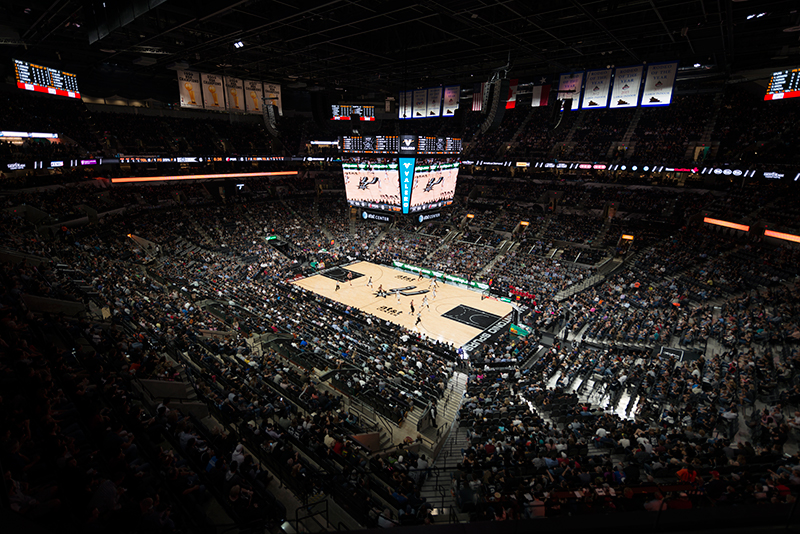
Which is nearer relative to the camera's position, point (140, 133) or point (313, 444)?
point (313, 444)

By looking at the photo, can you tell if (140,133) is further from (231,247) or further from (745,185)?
(745,185)

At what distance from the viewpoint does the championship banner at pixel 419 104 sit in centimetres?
2855

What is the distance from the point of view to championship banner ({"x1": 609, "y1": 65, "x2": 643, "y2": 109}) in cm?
2080

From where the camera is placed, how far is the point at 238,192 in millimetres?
45906

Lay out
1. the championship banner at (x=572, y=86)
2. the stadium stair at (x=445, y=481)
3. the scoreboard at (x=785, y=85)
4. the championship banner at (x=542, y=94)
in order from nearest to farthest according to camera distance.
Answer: the stadium stair at (x=445, y=481)
the scoreboard at (x=785, y=85)
the championship banner at (x=572, y=86)
the championship banner at (x=542, y=94)

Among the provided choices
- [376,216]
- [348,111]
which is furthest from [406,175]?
[348,111]

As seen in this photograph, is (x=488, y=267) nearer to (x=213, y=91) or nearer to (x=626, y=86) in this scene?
(x=626, y=86)

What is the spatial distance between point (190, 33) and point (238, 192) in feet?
84.6

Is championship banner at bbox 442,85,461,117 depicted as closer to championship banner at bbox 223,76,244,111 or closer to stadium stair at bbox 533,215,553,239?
stadium stair at bbox 533,215,553,239

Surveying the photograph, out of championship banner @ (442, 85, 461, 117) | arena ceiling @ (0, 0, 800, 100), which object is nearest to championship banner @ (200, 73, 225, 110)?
arena ceiling @ (0, 0, 800, 100)

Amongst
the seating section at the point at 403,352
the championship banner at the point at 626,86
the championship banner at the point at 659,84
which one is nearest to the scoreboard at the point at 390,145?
the seating section at the point at 403,352

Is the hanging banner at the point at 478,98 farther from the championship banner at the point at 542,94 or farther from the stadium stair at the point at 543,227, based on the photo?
the stadium stair at the point at 543,227

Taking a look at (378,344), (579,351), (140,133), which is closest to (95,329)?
(378,344)

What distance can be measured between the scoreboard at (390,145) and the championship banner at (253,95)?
845 cm
